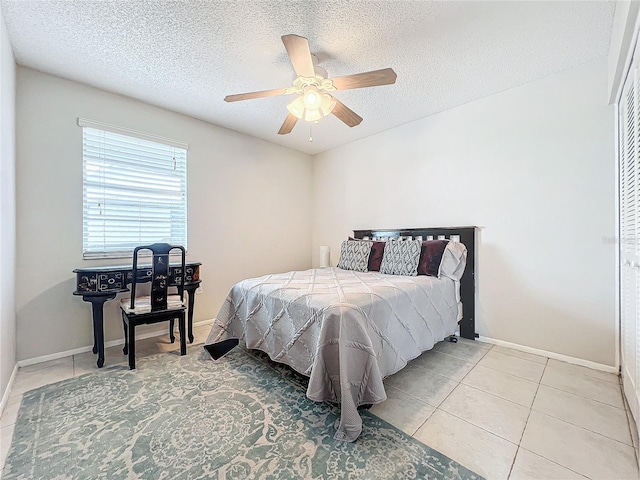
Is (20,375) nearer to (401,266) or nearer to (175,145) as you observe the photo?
(175,145)

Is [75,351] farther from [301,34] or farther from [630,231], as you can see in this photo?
[630,231]

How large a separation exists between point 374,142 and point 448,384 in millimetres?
3219

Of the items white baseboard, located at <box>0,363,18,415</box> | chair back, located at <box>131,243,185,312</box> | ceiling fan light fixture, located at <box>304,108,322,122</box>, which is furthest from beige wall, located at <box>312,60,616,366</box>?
white baseboard, located at <box>0,363,18,415</box>

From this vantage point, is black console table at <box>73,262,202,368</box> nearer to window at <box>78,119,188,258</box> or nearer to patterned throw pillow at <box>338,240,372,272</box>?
window at <box>78,119,188,258</box>

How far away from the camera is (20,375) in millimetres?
2221

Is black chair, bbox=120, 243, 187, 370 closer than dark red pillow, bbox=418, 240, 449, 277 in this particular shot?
Yes

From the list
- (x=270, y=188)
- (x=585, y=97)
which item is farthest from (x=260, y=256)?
(x=585, y=97)

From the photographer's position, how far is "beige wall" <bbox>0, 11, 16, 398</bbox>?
1864 millimetres

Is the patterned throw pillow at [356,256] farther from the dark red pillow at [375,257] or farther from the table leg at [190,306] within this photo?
the table leg at [190,306]

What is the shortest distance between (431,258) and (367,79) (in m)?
1.86

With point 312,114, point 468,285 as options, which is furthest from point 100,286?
point 468,285

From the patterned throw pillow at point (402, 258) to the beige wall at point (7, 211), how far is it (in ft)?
10.7

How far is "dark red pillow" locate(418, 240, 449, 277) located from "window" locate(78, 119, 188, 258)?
9.50 feet

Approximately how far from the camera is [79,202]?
2.69 meters
